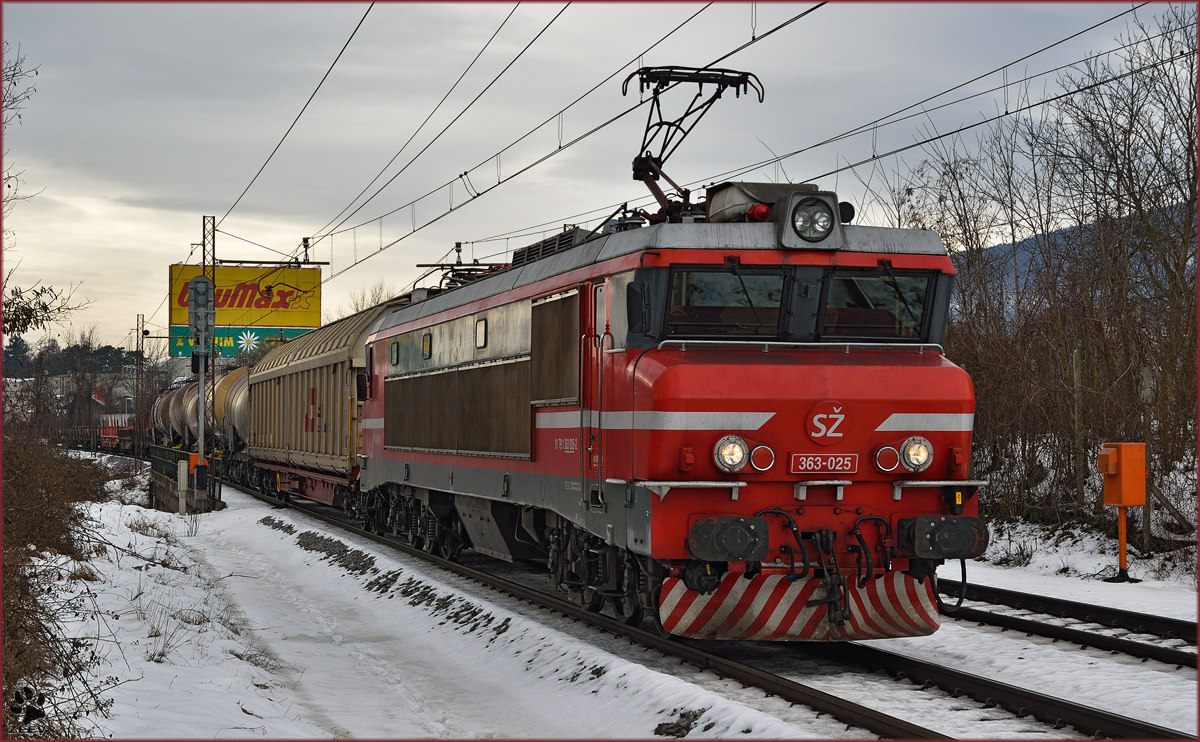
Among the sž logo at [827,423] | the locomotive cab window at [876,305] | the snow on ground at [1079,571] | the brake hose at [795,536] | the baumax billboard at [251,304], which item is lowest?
the snow on ground at [1079,571]

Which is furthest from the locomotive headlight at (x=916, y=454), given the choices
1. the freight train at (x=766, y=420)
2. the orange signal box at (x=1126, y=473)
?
the orange signal box at (x=1126, y=473)

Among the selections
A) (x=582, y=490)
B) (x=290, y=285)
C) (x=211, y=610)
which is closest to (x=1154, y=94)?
(x=582, y=490)

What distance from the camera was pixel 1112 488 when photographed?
14.2 m

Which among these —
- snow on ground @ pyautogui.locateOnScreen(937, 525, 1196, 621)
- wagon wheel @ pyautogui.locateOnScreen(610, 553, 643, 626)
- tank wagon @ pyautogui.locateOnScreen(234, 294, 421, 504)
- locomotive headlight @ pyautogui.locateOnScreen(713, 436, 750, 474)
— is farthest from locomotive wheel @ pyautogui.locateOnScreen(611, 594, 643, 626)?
tank wagon @ pyautogui.locateOnScreen(234, 294, 421, 504)

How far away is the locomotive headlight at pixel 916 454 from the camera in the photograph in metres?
9.30

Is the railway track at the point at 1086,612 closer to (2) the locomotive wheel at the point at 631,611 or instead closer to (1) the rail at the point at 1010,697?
(1) the rail at the point at 1010,697

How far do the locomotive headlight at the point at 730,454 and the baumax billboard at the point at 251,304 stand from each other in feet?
159

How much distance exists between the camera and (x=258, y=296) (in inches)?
2196

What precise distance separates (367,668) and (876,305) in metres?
6.22

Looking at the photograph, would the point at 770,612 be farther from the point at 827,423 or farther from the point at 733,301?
the point at 733,301

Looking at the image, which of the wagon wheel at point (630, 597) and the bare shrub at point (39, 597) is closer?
the bare shrub at point (39, 597)

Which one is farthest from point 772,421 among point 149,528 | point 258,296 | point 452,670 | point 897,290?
point 258,296

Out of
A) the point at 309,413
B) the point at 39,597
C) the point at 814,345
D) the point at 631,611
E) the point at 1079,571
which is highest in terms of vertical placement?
the point at 814,345

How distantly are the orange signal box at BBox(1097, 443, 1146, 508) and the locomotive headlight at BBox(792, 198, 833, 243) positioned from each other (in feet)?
22.1
